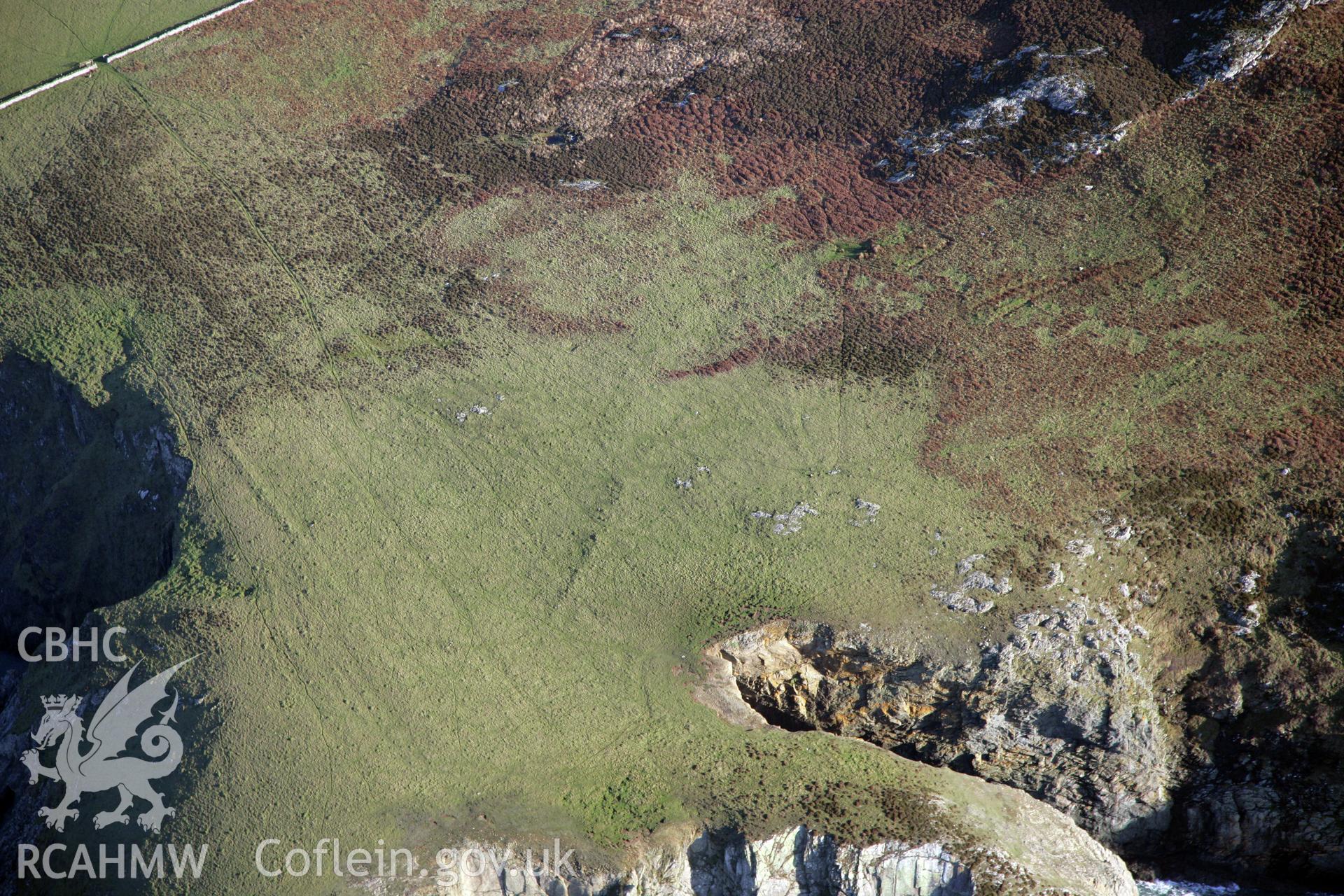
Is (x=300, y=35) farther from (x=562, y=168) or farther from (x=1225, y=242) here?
(x=1225, y=242)

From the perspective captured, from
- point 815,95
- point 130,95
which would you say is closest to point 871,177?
point 815,95

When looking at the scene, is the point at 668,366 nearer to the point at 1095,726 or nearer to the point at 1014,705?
the point at 1014,705

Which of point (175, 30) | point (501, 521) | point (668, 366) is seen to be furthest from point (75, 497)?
point (175, 30)

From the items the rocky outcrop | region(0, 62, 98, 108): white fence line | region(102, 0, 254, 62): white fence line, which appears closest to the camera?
the rocky outcrop

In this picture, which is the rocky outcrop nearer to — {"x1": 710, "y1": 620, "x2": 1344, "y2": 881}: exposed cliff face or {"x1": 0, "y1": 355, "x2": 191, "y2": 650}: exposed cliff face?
{"x1": 710, "y1": 620, "x2": 1344, "y2": 881}: exposed cliff face

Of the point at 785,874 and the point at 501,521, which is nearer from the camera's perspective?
the point at 785,874

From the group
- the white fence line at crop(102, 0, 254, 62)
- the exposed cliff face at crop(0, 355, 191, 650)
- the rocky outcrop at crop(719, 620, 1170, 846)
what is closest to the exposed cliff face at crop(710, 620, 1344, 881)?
the rocky outcrop at crop(719, 620, 1170, 846)
